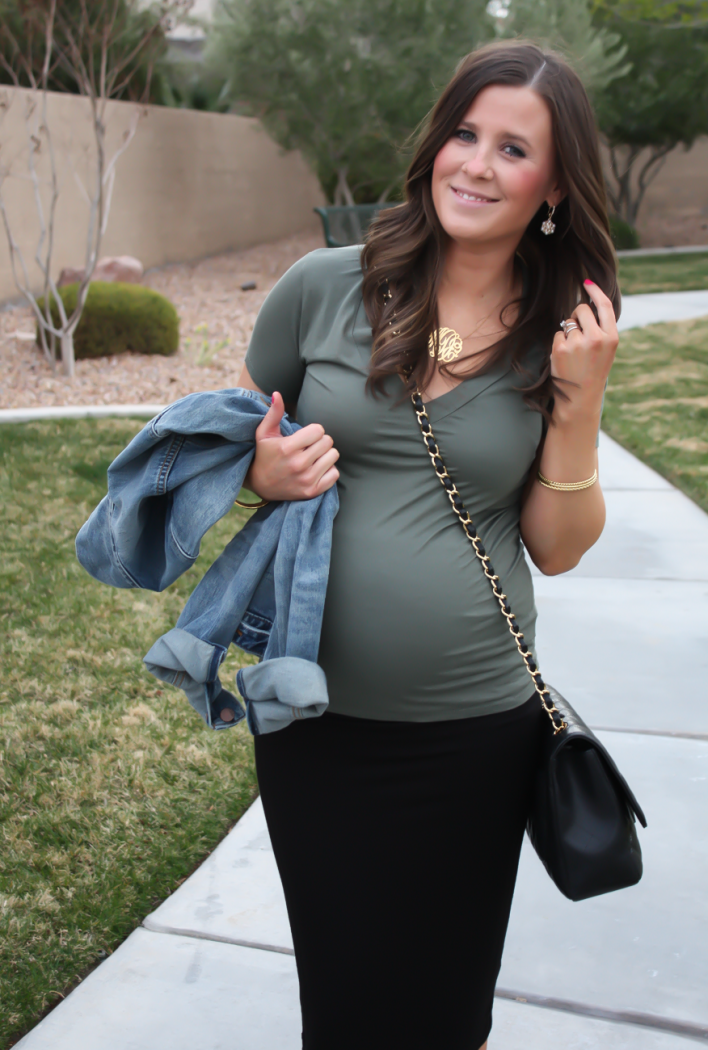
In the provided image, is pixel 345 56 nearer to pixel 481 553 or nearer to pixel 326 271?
pixel 326 271

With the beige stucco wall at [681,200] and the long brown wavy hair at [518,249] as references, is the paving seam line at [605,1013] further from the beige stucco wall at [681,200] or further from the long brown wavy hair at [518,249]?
the beige stucco wall at [681,200]

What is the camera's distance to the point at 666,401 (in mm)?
8344

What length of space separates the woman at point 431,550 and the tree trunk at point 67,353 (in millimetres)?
7900

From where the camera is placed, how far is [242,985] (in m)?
2.38

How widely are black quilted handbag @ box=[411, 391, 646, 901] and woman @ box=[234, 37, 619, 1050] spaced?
29 millimetres

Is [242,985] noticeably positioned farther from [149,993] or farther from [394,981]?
[394,981]

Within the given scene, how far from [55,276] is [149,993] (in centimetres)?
1272

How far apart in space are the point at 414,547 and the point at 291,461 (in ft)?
0.85

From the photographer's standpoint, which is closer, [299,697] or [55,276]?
[299,697]

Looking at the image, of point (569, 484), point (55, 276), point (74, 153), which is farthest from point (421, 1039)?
point (74, 153)

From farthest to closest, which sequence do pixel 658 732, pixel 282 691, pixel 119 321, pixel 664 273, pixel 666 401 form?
1. pixel 664 273
2. pixel 119 321
3. pixel 666 401
4. pixel 658 732
5. pixel 282 691

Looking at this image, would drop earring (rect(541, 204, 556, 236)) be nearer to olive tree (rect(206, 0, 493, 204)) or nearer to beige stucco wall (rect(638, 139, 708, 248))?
olive tree (rect(206, 0, 493, 204))

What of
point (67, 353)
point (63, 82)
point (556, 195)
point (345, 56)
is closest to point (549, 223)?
point (556, 195)

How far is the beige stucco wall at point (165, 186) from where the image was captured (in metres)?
13.0
